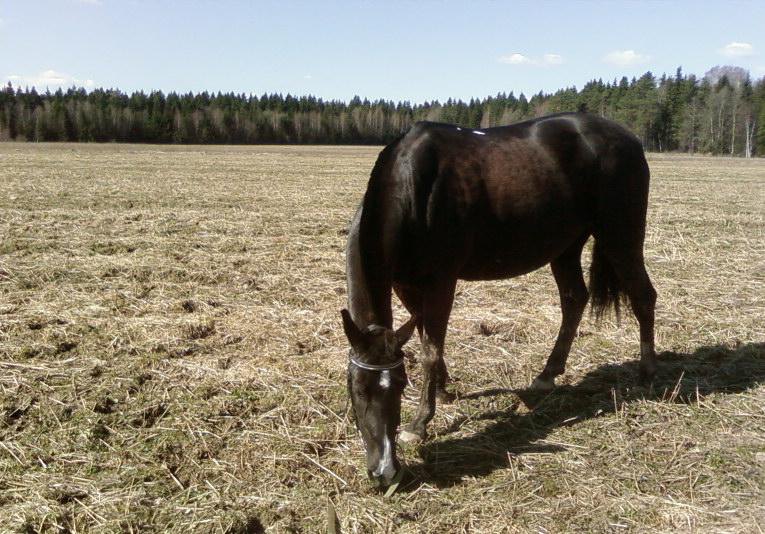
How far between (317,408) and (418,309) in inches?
44.3

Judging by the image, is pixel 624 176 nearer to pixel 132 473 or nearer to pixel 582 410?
pixel 582 410

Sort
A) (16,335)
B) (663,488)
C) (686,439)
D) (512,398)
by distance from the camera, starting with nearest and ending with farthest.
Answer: (663,488) → (686,439) → (512,398) → (16,335)

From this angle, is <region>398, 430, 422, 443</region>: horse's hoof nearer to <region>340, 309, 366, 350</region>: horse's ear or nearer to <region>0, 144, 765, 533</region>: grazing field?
<region>0, 144, 765, 533</region>: grazing field

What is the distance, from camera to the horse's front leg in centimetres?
410

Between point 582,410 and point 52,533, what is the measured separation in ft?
12.4

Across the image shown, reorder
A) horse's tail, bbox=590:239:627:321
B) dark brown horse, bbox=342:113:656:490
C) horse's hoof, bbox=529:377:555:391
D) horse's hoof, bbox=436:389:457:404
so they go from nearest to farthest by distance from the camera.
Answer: dark brown horse, bbox=342:113:656:490
horse's hoof, bbox=436:389:457:404
horse's hoof, bbox=529:377:555:391
horse's tail, bbox=590:239:627:321

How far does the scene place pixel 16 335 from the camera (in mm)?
5531

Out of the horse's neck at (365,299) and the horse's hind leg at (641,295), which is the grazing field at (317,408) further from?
the horse's neck at (365,299)

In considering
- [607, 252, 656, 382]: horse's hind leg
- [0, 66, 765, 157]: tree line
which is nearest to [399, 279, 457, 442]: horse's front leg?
[607, 252, 656, 382]: horse's hind leg

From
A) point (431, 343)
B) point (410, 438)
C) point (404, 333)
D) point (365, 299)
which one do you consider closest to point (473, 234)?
point (431, 343)

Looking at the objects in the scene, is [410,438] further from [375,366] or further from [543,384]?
[543,384]

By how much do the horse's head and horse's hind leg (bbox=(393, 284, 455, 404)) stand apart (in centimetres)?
97

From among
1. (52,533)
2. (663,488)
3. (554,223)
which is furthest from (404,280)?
(52,533)

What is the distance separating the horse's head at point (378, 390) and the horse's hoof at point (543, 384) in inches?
75.2
